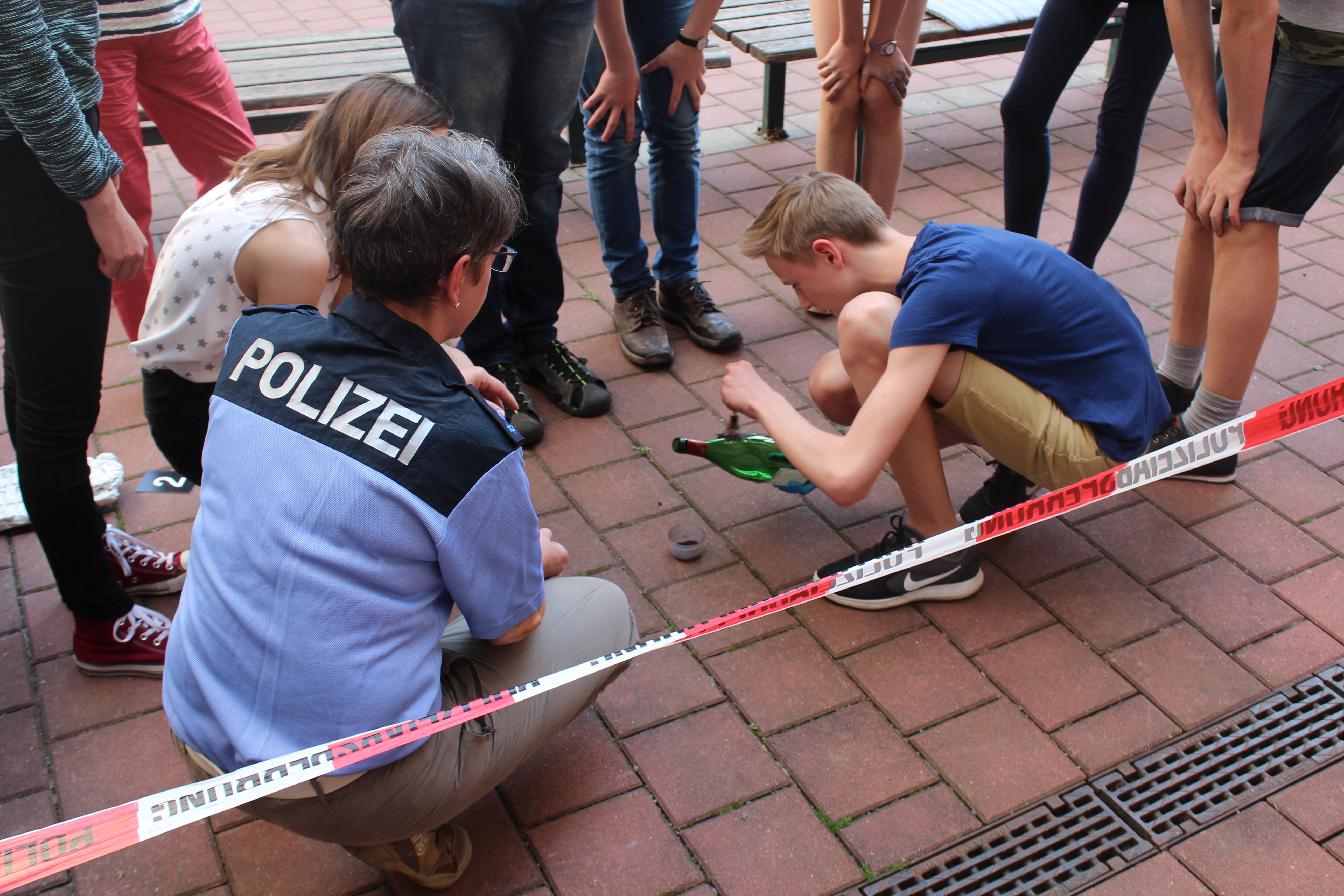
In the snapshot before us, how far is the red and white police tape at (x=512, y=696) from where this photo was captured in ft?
4.95

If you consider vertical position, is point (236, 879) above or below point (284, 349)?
below

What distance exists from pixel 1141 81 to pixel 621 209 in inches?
65.9

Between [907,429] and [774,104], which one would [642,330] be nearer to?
[907,429]

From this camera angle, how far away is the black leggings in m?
3.17

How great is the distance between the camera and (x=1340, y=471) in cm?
288

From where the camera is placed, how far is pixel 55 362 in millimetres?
2055

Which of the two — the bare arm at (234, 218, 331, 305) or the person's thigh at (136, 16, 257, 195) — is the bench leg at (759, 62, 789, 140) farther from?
the bare arm at (234, 218, 331, 305)

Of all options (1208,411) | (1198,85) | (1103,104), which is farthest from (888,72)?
(1208,411)

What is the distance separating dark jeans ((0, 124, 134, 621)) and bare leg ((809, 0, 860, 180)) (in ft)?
7.78

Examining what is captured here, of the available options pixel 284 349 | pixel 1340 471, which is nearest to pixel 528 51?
pixel 284 349

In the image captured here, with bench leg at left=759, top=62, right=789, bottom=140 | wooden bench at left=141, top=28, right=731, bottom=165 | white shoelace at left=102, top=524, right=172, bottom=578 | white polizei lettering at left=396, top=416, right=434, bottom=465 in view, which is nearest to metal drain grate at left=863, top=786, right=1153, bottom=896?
white polizei lettering at left=396, top=416, right=434, bottom=465

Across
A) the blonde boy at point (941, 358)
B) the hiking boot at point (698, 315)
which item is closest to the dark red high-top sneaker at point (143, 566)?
the blonde boy at point (941, 358)

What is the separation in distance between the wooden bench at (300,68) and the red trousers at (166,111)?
2.19 ft

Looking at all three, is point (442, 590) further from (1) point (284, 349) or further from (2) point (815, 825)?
(2) point (815, 825)
